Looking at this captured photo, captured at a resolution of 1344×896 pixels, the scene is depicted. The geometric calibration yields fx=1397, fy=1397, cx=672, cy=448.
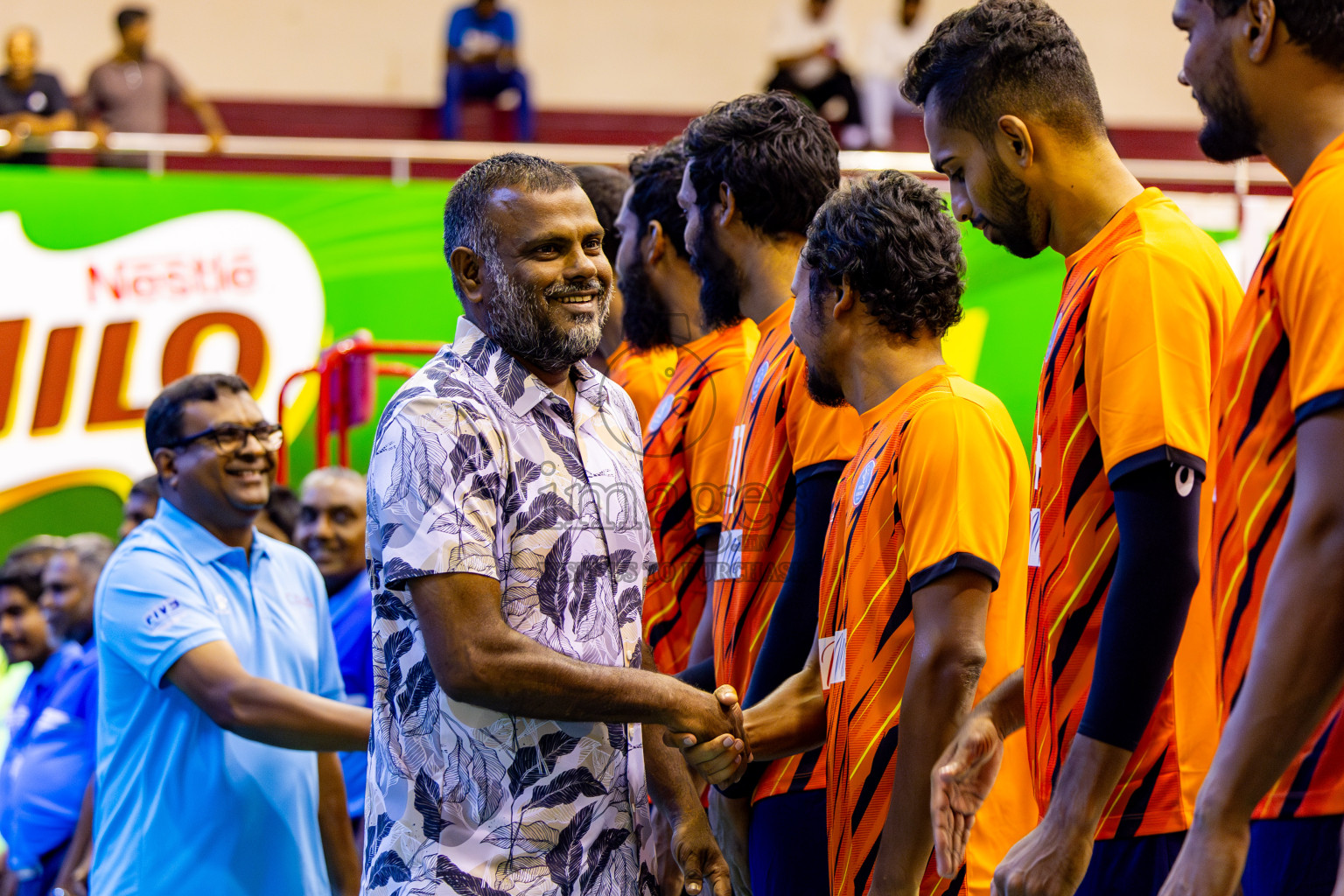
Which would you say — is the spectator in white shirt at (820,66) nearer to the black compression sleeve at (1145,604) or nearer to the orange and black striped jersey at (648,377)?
the orange and black striped jersey at (648,377)

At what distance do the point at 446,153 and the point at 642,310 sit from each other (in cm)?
599

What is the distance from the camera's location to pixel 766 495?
2529 millimetres

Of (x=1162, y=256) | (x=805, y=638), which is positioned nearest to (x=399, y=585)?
(x=805, y=638)

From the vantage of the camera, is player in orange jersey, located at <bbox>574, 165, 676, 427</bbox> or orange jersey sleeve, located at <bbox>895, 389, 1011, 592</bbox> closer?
orange jersey sleeve, located at <bbox>895, 389, 1011, 592</bbox>

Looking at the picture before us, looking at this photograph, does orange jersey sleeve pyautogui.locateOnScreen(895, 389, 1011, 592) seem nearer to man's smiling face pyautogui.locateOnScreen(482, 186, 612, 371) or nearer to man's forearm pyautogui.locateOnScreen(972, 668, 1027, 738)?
man's forearm pyautogui.locateOnScreen(972, 668, 1027, 738)

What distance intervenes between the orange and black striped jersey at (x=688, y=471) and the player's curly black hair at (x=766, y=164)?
0.95ft

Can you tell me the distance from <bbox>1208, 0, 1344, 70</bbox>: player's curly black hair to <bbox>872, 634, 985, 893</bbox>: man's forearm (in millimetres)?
887

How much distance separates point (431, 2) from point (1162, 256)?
10.8 m

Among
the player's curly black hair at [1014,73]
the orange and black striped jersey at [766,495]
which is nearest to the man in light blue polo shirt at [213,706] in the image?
the orange and black striped jersey at [766,495]

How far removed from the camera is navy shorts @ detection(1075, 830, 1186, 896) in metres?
1.71

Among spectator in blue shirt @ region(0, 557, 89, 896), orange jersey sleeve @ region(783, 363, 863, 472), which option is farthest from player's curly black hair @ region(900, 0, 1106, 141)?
spectator in blue shirt @ region(0, 557, 89, 896)

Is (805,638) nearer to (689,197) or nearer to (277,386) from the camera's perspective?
(689,197)

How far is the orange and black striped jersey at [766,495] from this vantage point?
2.40m

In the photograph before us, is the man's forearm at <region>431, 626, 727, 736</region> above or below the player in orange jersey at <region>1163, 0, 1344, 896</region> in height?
below
